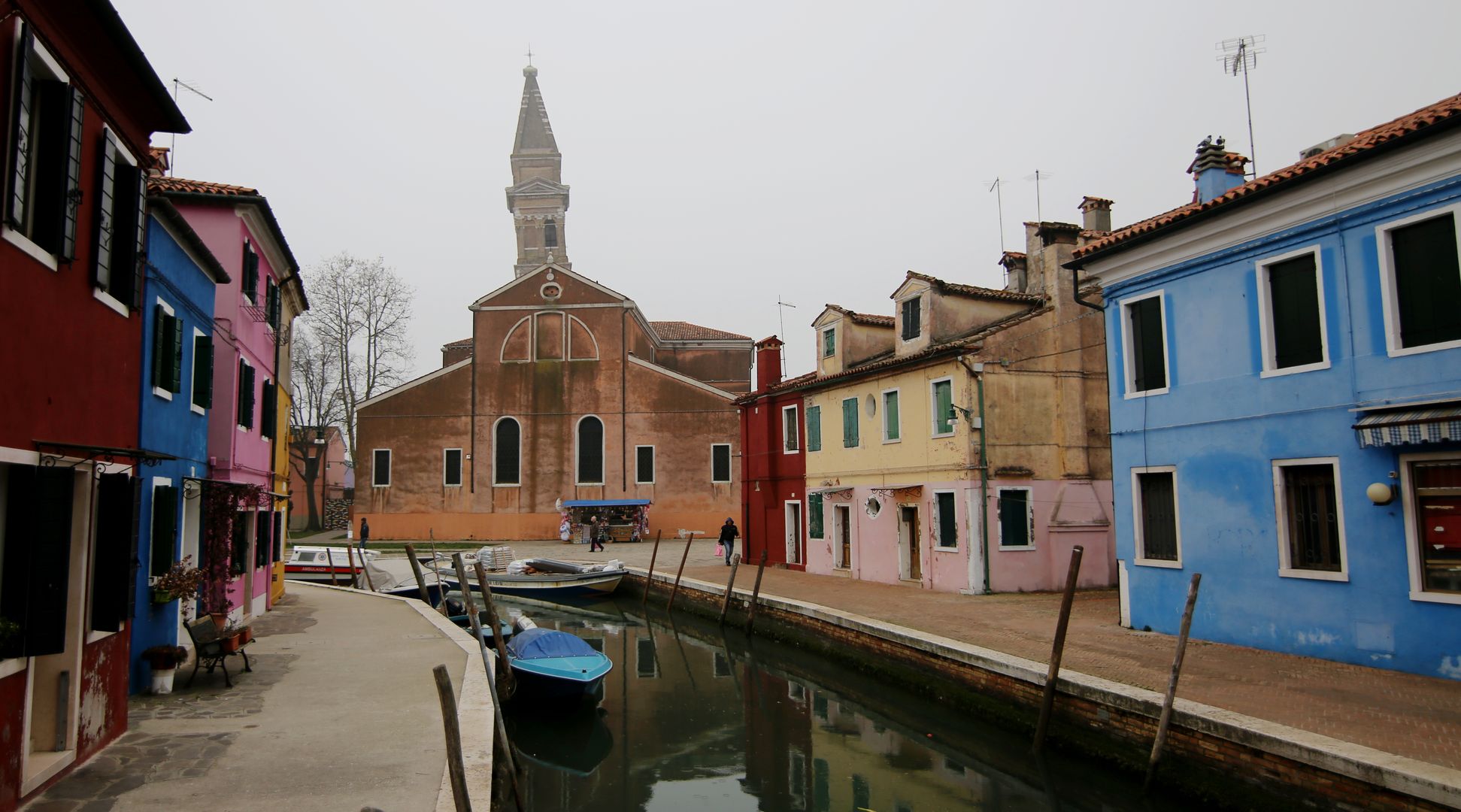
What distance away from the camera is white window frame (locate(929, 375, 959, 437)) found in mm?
19484

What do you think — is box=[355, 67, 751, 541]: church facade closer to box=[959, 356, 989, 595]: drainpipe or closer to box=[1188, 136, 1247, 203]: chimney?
box=[959, 356, 989, 595]: drainpipe

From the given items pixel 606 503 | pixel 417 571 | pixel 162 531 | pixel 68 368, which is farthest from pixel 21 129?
pixel 606 503

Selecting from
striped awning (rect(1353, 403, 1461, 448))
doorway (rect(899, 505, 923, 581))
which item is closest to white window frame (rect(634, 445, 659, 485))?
doorway (rect(899, 505, 923, 581))

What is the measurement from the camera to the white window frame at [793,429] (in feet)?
86.9

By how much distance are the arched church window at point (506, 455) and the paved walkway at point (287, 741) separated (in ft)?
94.1

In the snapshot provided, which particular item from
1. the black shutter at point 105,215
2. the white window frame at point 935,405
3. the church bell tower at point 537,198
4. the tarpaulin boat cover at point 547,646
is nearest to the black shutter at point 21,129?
the black shutter at point 105,215

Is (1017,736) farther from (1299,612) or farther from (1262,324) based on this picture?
(1262,324)

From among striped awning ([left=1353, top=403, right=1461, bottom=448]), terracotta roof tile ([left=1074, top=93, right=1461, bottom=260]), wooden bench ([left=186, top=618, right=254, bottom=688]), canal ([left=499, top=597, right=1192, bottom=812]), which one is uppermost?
terracotta roof tile ([left=1074, top=93, right=1461, bottom=260])

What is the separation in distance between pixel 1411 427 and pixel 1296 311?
2190 mm

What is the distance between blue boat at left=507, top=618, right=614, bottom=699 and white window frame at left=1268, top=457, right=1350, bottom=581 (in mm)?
9140

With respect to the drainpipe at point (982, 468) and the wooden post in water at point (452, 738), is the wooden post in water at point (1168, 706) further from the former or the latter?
the drainpipe at point (982, 468)

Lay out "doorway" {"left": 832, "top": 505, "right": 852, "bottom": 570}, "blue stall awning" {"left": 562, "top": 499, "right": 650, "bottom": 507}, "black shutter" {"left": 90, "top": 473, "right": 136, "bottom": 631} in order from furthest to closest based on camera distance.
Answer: "blue stall awning" {"left": 562, "top": 499, "right": 650, "bottom": 507} < "doorway" {"left": 832, "top": 505, "right": 852, "bottom": 570} < "black shutter" {"left": 90, "top": 473, "right": 136, "bottom": 631}

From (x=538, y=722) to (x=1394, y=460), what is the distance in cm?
1134

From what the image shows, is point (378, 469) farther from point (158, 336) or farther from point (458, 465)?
point (158, 336)
